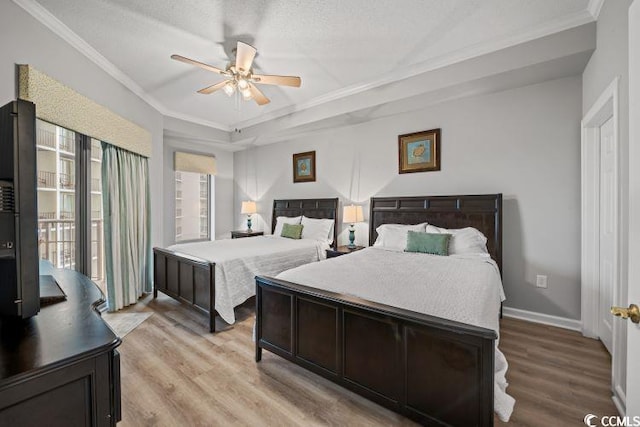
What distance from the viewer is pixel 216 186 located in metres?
6.05

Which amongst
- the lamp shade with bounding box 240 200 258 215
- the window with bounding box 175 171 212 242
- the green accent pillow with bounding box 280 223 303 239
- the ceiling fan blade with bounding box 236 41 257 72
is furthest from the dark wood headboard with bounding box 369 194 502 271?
the window with bounding box 175 171 212 242

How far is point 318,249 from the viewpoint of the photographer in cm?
418

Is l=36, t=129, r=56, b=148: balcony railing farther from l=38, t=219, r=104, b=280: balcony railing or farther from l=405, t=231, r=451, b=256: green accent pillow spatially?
l=405, t=231, r=451, b=256: green accent pillow

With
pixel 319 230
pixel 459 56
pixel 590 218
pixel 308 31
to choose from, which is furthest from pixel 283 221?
pixel 590 218

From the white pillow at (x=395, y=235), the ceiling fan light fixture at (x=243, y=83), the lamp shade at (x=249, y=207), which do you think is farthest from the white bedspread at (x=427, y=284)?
the lamp shade at (x=249, y=207)

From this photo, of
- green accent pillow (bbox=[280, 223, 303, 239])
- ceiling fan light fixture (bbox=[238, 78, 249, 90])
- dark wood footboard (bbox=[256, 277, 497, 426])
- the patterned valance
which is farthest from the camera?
green accent pillow (bbox=[280, 223, 303, 239])

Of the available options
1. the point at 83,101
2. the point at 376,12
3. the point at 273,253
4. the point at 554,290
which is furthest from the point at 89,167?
the point at 554,290

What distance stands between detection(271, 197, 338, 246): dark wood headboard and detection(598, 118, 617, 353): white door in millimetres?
3061

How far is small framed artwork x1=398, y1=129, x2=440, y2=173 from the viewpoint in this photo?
3584 mm

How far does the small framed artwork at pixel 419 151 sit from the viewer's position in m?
3.58

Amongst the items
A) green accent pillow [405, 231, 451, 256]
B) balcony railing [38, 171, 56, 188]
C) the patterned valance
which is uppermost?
the patterned valance

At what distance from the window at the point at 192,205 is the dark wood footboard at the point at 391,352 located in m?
4.22

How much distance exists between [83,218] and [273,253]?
6.89 ft

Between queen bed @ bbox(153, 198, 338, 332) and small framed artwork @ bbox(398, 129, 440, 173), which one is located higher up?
small framed artwork @ bbox(398, 129, 440, 173)
